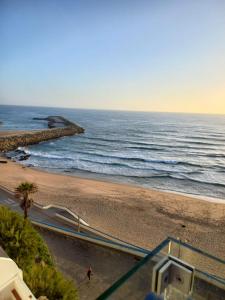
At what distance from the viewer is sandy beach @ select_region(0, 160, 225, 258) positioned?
16.2 metres

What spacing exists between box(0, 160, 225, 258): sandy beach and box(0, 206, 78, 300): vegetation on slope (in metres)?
7.64

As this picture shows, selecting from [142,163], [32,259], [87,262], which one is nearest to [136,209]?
[87,262]

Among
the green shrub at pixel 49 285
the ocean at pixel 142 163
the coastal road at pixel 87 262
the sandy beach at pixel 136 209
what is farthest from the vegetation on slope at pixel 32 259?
the ocean at pixel 142 163

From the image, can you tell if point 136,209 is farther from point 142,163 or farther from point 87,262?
point 142,163

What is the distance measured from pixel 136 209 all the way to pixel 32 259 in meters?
12.9

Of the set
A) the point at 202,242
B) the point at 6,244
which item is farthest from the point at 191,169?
the point at 6,244

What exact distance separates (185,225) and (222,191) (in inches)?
462

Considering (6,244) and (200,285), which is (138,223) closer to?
(6,244)

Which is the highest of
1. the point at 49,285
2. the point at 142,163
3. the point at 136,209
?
the point at 49,285

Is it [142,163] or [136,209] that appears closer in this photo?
[136,209]

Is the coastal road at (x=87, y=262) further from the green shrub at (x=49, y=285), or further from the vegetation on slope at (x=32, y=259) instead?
the green shrub at (x=49, y=285)

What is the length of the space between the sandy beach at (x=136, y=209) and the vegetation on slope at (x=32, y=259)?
25.1 feet

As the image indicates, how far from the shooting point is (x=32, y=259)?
8.50 m

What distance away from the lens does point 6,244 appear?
8250 millimetres
